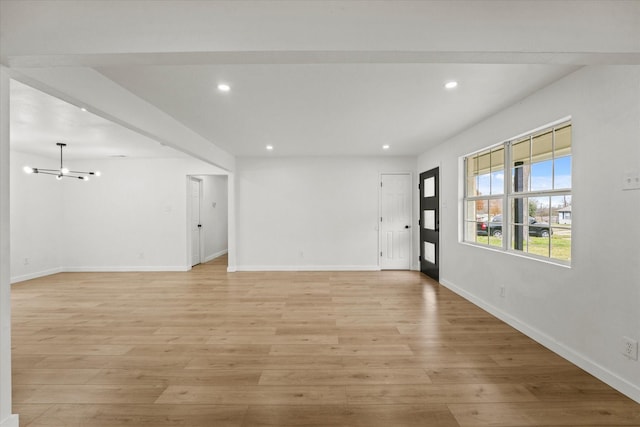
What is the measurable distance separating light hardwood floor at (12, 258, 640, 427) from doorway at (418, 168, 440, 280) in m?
1.37

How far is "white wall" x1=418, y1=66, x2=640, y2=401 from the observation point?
6.70ft

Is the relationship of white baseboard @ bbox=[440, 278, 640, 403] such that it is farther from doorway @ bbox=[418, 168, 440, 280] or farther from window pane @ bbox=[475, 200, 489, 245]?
doorway @ bbox=[418, 168, 440, 280]

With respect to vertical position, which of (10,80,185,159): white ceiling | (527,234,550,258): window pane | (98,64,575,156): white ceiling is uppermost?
(98,64,575,156): white ceiling

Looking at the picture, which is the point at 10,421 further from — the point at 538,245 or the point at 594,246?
the point at 538,245

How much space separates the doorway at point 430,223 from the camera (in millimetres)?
5336

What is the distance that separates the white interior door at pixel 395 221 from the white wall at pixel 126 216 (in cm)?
400

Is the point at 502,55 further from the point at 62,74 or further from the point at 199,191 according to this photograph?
the point at 199,191

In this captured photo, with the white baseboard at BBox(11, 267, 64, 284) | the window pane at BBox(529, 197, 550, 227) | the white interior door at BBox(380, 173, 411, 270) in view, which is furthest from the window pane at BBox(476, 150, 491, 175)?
the white baseboard at BBox(11, 267, 64, 284)

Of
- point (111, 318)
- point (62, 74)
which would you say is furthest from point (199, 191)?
point (62, 74)

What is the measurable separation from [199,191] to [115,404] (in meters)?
5.96

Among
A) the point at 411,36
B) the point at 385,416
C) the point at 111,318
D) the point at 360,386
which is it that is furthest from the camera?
the point at 111,318

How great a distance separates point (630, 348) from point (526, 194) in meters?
1.64

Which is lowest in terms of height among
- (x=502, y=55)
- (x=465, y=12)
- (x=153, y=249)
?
(x=153, y=249)

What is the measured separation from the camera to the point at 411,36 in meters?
1.54
